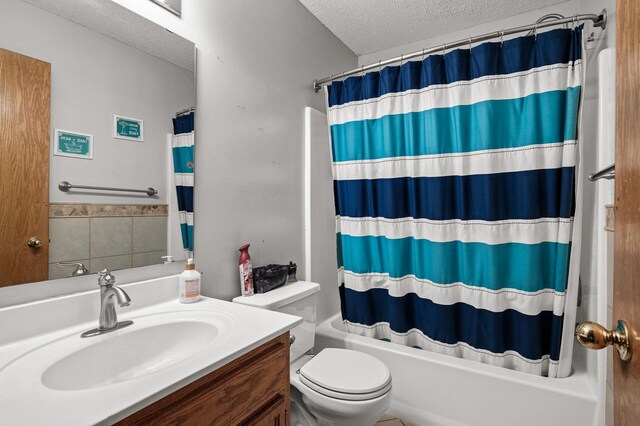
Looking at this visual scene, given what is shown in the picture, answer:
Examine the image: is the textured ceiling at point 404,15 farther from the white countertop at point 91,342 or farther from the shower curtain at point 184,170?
the white countertop at point 91,342

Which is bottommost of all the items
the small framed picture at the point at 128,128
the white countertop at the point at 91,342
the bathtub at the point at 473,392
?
the bathtub at the point at 473,392

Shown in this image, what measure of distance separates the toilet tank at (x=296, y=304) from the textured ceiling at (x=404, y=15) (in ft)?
5.70

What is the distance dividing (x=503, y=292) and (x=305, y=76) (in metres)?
1.72

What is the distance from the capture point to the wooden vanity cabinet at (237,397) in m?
0.64

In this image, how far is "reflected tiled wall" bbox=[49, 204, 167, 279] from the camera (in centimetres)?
91

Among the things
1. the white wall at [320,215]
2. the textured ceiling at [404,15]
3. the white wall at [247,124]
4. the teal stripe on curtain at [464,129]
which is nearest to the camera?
the white wall at [247,124]

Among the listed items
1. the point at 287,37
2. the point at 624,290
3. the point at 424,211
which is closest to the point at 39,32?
the point at 287,37

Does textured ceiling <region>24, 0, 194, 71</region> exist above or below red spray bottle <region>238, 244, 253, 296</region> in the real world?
above

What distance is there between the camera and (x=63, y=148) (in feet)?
3.01

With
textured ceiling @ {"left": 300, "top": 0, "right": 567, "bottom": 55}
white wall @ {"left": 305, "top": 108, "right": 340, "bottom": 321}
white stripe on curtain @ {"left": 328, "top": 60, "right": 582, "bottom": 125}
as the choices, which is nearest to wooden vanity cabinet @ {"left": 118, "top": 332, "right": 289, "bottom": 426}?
Answer: white wall @ {"left": 305, "top": 108, "right": 340, "bottom": 321}

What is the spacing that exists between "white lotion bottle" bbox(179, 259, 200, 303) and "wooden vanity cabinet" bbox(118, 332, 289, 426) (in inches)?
16.9

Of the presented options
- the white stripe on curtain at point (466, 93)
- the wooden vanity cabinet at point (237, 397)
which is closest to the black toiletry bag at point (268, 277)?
the wooden vanity cabinet at point (237, 397)

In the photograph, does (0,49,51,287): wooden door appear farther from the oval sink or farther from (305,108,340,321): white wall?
(305,108,340,321): white wall

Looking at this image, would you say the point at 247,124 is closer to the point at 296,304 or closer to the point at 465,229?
the point at 296,304
